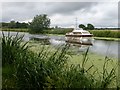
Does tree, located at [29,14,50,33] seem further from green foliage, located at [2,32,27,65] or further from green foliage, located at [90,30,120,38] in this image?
green foliage, located at [2,32,27,65]

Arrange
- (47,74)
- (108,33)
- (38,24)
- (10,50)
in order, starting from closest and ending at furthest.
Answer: (47,74)
(10,50)
(108,33)
(38,24)

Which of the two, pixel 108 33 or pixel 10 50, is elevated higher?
pixel 10 50

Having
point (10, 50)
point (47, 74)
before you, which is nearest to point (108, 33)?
point (10, 50)

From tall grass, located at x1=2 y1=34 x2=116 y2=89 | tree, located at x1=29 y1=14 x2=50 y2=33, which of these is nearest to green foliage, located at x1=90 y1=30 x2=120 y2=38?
tree, located at x1=29 y1=14 x2=50 y2=33

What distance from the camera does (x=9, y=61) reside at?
4.00 meters

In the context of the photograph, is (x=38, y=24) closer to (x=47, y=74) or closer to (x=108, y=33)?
(x=108, y=33)

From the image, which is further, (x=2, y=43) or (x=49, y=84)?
(x=2, y=43)

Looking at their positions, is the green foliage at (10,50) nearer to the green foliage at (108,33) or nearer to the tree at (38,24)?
the green foliage at (108,33)

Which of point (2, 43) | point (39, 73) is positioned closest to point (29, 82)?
point (39, 73)

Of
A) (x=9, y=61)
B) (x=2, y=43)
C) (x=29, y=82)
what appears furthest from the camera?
(x=2, y=43)

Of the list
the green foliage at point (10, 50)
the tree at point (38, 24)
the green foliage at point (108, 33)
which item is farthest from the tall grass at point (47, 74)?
the tree at point (38, 24)

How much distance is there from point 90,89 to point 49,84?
55 centimetres

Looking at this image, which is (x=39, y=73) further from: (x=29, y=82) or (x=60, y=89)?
(x=60, y=89)

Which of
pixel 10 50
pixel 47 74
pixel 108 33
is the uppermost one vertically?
pixel 10 50
